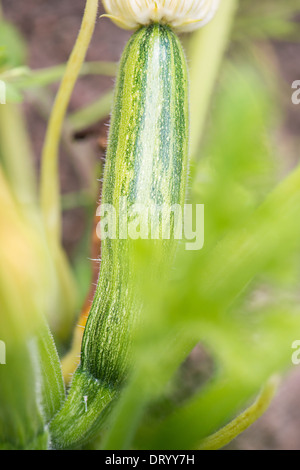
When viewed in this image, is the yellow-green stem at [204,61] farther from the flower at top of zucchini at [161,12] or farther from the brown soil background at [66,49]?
the brown soil background at [66,49]

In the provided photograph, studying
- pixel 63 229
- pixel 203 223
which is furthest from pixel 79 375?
pixel 63 229

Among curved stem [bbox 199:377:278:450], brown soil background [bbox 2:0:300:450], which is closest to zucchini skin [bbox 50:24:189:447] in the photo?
curved stem [bbox 199:377:278:450]

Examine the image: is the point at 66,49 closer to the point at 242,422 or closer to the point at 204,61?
the point at 204,61

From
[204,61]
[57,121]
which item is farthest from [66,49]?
[57,121]

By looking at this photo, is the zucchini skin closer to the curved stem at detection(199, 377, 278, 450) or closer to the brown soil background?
the curved stem at detection(199, 377, 278, 450)

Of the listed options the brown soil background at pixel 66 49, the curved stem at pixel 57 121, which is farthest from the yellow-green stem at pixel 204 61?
the brown soil background at pixel 66 49

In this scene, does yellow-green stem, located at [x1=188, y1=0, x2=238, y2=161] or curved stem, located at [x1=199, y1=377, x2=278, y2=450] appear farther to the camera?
yellow-green stem, located at [x1=188, y1=0, x2=238, y2=161]
